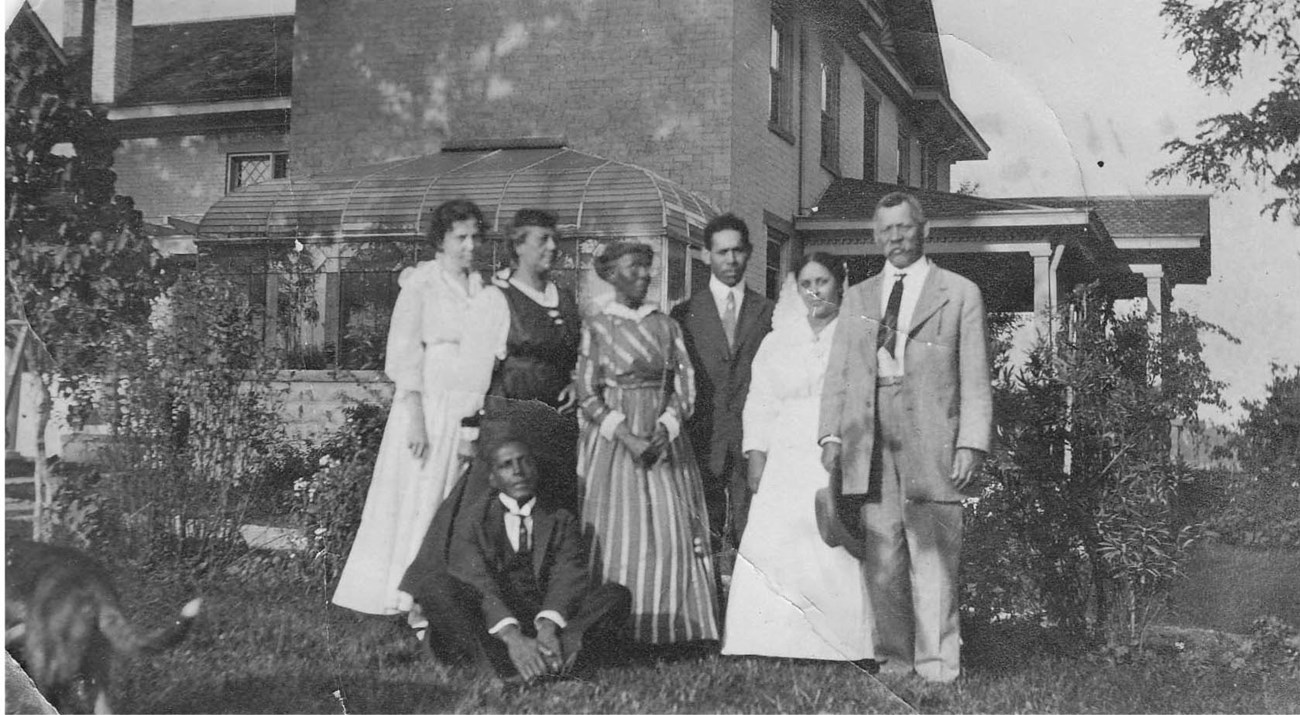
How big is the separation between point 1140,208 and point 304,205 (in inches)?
137

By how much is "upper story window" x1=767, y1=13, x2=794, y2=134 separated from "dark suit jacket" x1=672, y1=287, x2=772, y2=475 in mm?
1032

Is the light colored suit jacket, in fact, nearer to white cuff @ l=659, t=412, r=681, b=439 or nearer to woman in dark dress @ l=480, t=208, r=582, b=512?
white cuff @ l=659, t=412, r=681, b=439

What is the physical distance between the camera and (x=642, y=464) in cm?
363

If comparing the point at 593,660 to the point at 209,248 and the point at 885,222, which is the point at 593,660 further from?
the point at 209,248

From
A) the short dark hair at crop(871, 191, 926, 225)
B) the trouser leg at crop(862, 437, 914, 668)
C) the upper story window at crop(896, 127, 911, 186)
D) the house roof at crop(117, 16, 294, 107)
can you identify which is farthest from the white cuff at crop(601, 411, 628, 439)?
the house roof at crop(117, 16, 294, 107)

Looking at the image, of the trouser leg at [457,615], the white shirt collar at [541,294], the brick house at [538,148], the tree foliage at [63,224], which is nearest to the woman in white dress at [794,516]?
the brick house at [538,148]

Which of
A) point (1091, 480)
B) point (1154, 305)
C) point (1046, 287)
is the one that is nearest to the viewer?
point (1091, 480)

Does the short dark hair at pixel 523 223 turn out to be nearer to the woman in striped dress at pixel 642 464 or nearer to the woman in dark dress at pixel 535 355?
the woman in dark dress at pixel 535 355

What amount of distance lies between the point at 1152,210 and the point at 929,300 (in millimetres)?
1295

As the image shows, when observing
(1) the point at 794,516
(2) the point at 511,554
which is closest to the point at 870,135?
(1) the point at 794,516

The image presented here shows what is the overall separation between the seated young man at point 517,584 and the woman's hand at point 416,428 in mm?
290

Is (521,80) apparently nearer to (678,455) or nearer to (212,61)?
(212,61)

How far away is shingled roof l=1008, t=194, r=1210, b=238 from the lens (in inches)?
156

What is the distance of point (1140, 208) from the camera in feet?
13.5
